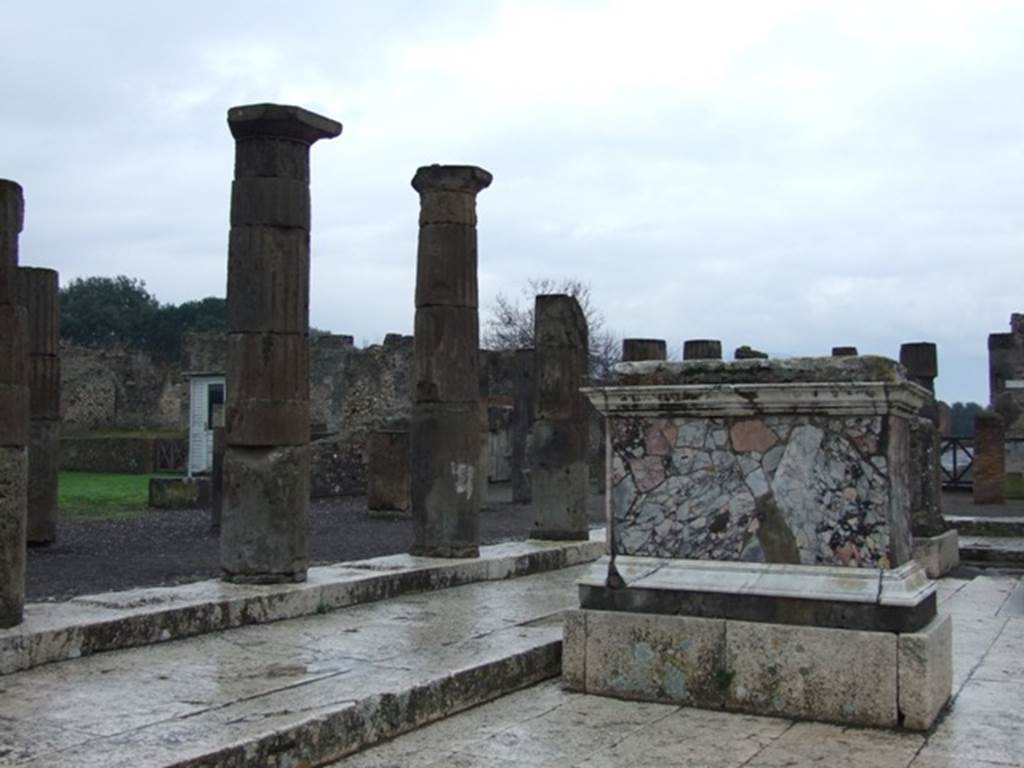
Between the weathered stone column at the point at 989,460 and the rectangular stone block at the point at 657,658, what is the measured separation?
60.0ft

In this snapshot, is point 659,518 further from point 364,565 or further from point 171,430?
point 171,430

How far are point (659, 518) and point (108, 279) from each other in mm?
55891

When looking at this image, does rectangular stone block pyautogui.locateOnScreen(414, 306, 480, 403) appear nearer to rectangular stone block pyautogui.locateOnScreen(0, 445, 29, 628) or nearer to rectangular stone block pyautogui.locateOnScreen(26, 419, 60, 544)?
rectangular stone block pyautogui.locateOnScreen(0, 445, 29, 628)

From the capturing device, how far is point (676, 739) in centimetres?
502

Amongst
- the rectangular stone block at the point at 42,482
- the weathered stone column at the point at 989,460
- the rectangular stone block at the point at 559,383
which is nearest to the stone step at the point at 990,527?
the rectangular stone block at the point at 559,383

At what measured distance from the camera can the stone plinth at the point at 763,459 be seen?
5.52m

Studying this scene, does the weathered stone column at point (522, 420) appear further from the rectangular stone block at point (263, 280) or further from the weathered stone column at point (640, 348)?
the rectangular stone block at point (263, 280)

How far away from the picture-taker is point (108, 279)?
57781 mm

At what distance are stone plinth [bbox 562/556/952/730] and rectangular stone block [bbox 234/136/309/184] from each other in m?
4.22

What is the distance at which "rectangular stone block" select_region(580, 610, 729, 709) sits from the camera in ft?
18.4

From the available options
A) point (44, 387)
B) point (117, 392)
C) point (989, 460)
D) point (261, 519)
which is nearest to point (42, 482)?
point (44, 387)

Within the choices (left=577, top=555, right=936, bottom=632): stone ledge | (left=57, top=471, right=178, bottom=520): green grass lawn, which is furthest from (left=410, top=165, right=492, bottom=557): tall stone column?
(left=57, top=471, right=178, bottom=520): green grass lawn

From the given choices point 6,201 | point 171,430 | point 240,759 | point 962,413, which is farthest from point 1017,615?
point 962,413

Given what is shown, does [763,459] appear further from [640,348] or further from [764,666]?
[640,348]
